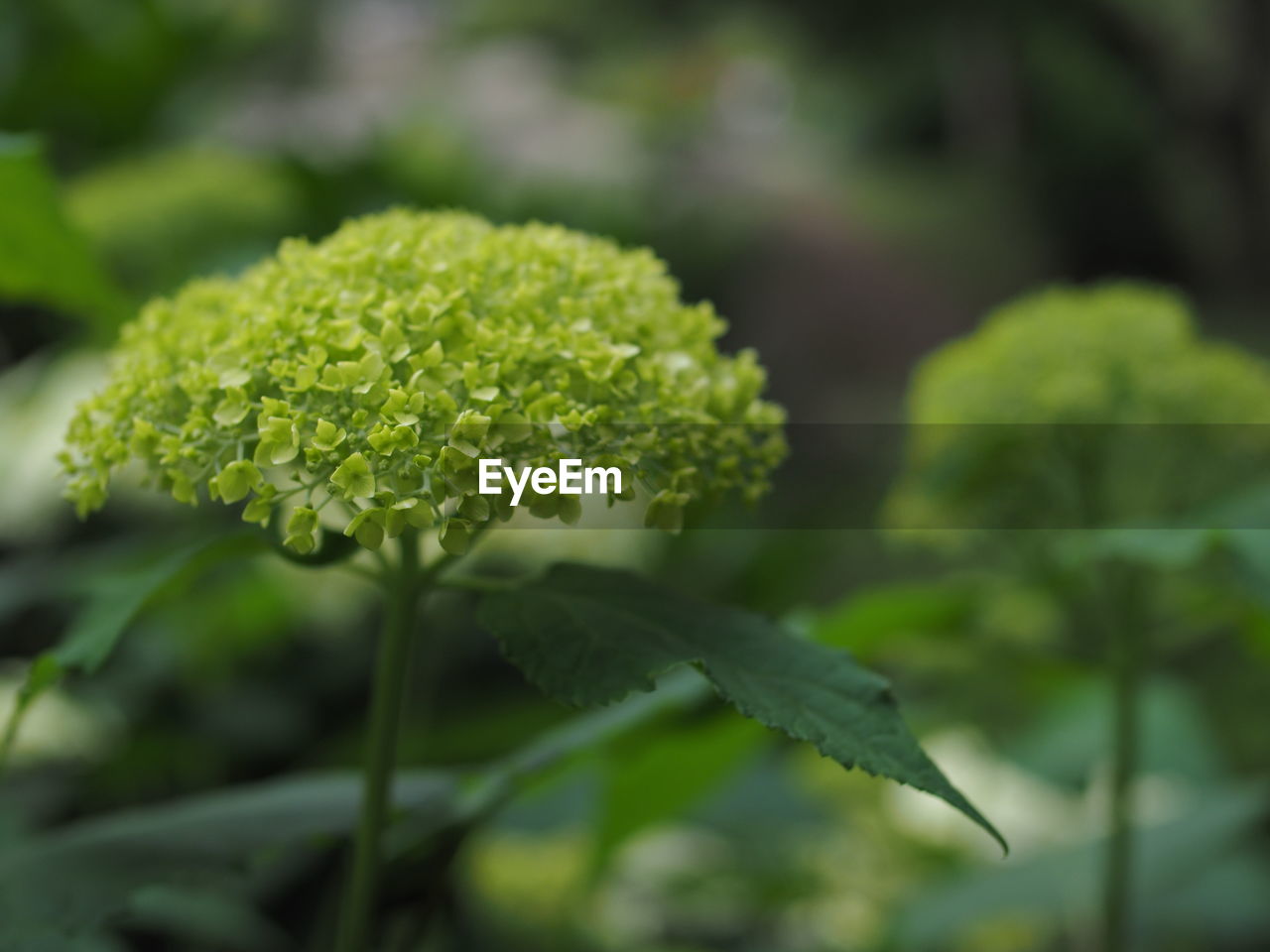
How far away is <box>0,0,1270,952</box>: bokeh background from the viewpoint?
1.04 metres

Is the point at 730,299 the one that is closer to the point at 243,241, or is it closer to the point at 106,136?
the point at 106,136

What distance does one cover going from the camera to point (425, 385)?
421mm

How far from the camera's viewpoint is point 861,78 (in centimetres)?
596

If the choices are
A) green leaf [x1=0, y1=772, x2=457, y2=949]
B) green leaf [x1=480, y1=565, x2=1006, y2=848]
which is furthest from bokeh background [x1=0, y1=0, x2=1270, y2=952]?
green leaf [x1=480, y1=565, x2=1006, y2=848]

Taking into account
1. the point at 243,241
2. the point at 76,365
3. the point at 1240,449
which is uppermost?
the point at 243,241

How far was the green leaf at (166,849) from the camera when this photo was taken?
49 cm

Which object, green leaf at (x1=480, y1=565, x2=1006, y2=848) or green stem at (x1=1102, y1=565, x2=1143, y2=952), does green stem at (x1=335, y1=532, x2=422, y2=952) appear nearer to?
green leaf at (x1=480, y1=565, x2=1006, y2=848)

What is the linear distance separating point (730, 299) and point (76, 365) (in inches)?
129

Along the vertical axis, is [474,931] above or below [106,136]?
below

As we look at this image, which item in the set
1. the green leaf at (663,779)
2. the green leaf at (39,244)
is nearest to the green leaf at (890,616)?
the green leaf at (663,779)

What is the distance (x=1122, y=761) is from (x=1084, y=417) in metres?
0.25

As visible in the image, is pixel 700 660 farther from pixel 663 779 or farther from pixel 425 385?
pixel 663 779

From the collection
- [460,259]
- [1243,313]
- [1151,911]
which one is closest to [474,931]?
[1151,911]

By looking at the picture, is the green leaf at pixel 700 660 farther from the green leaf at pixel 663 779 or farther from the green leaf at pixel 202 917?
the green leaf at pixel 202 917
